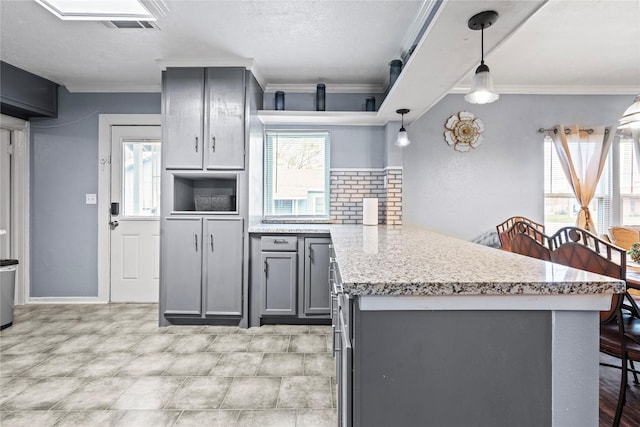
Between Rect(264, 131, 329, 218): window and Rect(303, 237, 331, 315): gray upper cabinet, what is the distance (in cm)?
75

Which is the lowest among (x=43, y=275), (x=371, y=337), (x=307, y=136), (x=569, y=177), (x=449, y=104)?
(x=43, y=275)

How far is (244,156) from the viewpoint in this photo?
3.02 meters

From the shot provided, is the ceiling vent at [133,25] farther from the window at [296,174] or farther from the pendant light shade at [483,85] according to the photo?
the pendant light shade at [483,85]

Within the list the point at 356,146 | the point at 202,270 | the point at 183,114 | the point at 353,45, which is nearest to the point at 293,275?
the point at 202,270

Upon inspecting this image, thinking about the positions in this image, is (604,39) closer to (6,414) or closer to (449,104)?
(449,104)

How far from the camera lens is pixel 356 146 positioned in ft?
12.3

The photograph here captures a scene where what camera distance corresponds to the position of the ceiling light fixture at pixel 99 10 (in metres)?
2.08

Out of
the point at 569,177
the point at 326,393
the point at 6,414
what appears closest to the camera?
the point at 6,414

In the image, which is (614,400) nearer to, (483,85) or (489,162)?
(483,85)

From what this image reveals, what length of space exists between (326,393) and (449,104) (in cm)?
323

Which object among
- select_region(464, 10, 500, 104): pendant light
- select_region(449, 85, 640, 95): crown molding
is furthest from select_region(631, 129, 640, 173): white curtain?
select_region(464, 10, 500, 104): pendant light

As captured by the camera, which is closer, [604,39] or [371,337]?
[371,337]

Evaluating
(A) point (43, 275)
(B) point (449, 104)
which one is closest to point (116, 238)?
(A) point (43, 275)

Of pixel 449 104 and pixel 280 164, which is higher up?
→ pixel 449 104
